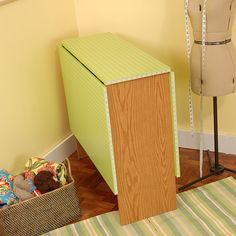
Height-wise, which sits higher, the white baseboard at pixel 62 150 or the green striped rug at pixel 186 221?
the white baseboard at pixel 62 150

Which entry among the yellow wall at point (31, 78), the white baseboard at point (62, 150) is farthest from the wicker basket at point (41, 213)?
the white baseboard at point (62, 150)

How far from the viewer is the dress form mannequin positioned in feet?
6.62

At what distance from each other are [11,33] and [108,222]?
3.54 feet

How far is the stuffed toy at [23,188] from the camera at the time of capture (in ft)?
7.08

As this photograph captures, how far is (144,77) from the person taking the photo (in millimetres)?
1952

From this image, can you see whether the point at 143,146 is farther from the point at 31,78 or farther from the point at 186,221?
the point at 31,78

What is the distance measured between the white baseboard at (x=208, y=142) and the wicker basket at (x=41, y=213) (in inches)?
34.7

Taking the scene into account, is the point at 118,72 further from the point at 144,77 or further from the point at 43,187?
the point at 43,187

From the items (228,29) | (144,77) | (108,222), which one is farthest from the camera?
(108,222)

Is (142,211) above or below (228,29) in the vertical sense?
below

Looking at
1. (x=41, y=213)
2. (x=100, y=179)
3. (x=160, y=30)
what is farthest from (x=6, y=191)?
(x=160, y=30)

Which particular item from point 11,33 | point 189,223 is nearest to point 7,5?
point 11,33

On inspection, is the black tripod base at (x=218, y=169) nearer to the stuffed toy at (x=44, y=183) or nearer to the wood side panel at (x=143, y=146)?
the wood side panel at (x=143, y=146)

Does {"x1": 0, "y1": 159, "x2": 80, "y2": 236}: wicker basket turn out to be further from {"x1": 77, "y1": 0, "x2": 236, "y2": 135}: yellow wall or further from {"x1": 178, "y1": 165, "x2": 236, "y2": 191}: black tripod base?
{"x1": 77, "y1": 0, "x2": 236, "y2": 135}: yellow wall
